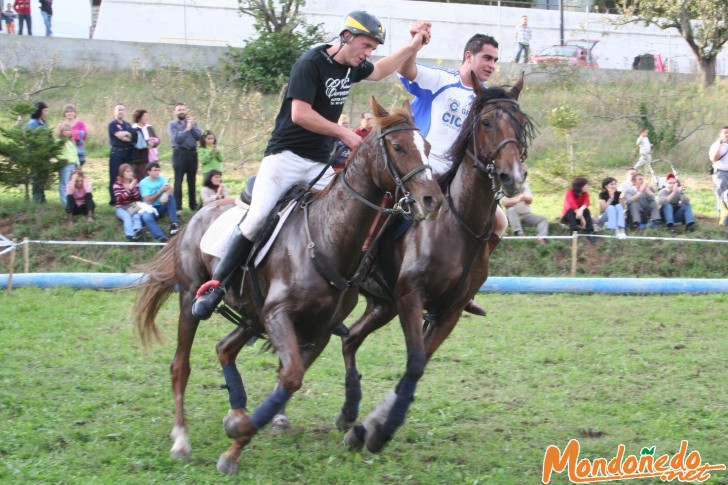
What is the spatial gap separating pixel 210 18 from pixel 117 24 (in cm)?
285

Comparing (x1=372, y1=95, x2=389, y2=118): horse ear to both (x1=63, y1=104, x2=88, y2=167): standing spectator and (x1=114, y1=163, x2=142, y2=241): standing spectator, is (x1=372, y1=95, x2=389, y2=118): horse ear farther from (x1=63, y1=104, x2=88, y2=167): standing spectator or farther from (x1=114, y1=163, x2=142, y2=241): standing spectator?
(x1=63, y1=104, x2=88, y2=167): standing spectator

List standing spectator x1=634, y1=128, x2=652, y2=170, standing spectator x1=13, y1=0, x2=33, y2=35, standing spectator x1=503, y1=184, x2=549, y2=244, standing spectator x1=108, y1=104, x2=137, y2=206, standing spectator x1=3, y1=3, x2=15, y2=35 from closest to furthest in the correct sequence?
standing spectator x1=108, y1=104, x2=137, y2=206 → standing spectator x1=503, y1=184, x2=549, y2=244 → standing spectator x1=634, y1=128, x2=652, y2=170 → standing spectator x1=13, y1=0, x2=33, y2=35 → standing spectator x1=3, y1=3, x2=15, y2=35

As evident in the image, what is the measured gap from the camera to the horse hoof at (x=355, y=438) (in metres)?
6.30

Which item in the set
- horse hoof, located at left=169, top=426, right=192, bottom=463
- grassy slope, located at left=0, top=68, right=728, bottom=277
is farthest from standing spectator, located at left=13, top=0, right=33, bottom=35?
horse hoof, located at left=169, top=426, right=192, bottom=463

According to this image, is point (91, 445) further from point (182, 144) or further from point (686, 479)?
point (182, 144)

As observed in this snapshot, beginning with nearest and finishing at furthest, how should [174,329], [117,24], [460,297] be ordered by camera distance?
1. [460,297]
2. [174,329]
3. [117,24]

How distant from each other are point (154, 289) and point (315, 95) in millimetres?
2467

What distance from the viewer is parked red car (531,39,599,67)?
88.5ft

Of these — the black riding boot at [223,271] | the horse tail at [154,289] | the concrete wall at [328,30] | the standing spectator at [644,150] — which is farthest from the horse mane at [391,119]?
the concrete wall at [328,30]

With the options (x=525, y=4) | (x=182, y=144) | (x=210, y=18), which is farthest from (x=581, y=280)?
(x=525, y=4)

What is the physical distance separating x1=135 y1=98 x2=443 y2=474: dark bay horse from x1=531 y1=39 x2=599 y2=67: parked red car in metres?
22.1

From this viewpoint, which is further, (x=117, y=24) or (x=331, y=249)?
(x=117, y=24)

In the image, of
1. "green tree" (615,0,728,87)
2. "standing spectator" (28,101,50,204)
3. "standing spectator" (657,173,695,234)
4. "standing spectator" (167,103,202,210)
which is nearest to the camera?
"standing spectator" (28,101,50,204)

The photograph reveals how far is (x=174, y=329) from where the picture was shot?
10703 mm
